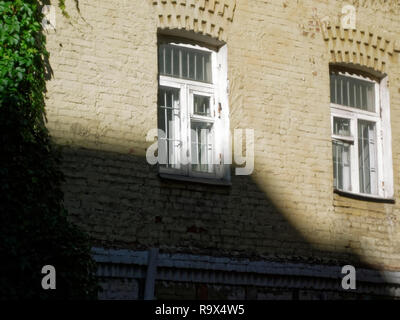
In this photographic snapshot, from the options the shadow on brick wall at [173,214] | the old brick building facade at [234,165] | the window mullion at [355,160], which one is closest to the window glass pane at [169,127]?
the old brick building facade at [234,165]

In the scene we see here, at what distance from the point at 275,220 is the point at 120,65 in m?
2.84

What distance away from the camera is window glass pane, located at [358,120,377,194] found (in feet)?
45.3

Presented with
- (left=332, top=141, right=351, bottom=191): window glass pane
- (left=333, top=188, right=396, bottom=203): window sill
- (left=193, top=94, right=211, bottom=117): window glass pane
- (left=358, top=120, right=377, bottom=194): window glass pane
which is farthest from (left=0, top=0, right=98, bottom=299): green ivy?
(left=358, top=120, right=377, bottom=194): window glass pane

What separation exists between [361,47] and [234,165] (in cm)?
281

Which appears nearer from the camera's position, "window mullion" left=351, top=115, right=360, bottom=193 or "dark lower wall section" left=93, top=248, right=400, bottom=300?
"dark lower wall section" left=93, top=248, right=400, bottom=300

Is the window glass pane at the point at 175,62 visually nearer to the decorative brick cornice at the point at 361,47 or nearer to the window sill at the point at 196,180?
the window sill at the point at 196,180

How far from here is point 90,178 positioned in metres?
11.3

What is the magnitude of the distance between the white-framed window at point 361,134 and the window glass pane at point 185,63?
2.05m

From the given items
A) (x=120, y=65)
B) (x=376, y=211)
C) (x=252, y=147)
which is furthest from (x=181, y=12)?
(x=376, y=211)

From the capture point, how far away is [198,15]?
12.4 meters

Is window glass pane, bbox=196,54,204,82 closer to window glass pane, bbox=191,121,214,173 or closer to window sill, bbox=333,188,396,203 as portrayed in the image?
window glass pane, bbox=191,121,214,173

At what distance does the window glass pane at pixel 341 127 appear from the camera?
13.7 m

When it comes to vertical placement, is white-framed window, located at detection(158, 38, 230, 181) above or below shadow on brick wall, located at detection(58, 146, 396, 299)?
above

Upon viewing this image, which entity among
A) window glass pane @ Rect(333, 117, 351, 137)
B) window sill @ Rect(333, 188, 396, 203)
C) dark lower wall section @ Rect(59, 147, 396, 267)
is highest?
window glass pane @ Rect(333, 117, 351, 137)
